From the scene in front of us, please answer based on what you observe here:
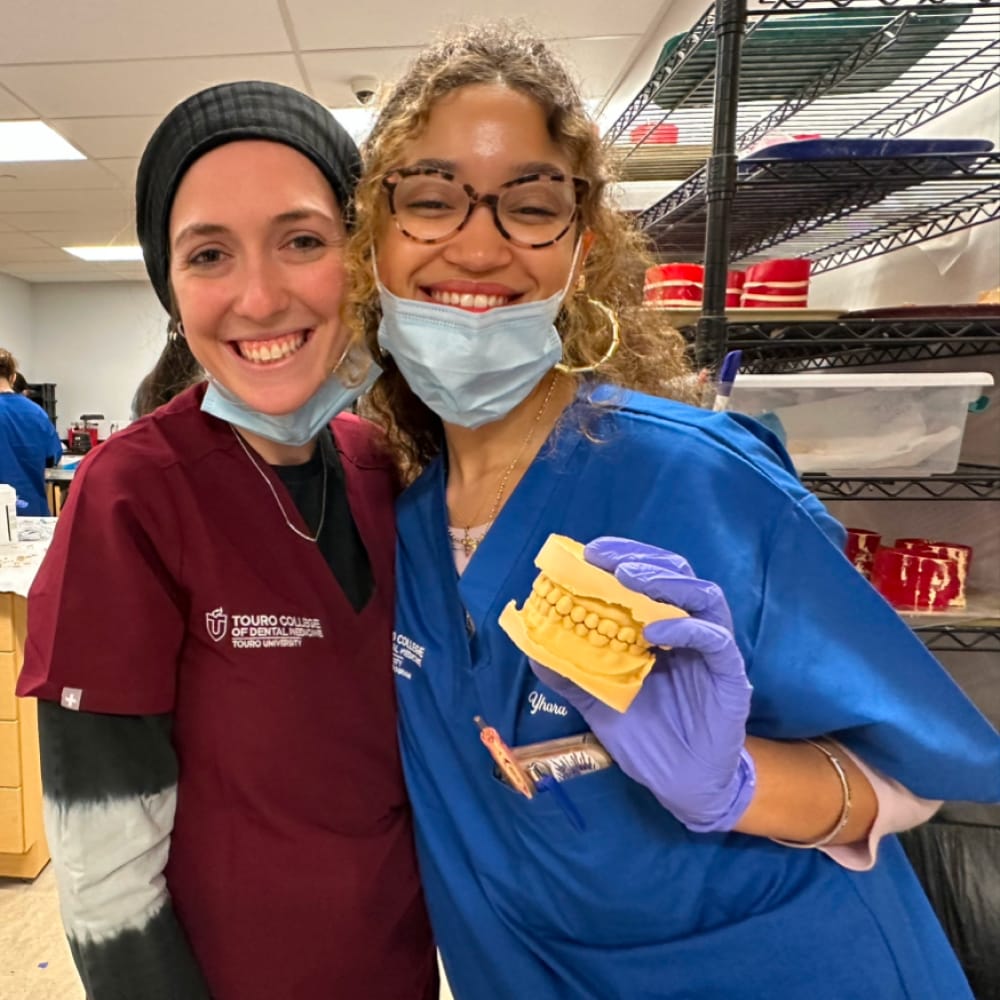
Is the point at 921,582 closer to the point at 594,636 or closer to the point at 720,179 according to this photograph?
the point at 720,179

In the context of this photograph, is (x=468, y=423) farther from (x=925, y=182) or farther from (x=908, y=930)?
(x=925, y=182)

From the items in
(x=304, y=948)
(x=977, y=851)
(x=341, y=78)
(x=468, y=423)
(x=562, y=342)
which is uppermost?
(x=341, y=78)

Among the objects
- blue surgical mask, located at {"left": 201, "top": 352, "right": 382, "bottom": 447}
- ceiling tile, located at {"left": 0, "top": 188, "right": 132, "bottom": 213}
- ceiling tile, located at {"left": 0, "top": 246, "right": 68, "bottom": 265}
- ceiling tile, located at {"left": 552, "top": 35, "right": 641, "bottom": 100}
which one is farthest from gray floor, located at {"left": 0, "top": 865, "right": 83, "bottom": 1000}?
ceiling tile, located at {"left": 0, "top": 246, "right": 68, "bottom": 265}

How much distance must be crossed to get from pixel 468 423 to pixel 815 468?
0.83m

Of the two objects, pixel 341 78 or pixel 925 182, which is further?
pixel 341 78

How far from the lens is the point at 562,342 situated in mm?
917

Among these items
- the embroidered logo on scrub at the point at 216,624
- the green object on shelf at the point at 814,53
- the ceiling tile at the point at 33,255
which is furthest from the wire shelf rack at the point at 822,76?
the ceiling tile at the point at 33,255

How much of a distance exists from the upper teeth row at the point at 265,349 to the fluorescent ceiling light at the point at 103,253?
249 inches

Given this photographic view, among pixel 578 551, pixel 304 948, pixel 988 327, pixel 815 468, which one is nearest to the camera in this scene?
pixel 578 551

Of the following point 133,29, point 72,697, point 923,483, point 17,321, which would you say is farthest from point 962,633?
point 17,321

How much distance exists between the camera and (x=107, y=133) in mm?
3617

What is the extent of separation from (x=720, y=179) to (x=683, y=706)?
39.9 inches

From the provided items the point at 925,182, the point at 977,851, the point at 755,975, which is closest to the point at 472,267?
the point at 755,975

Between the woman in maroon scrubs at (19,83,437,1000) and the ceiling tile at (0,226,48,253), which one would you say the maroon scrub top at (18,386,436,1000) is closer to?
the woman in maroon scrubs at (19,83,437,1000)
